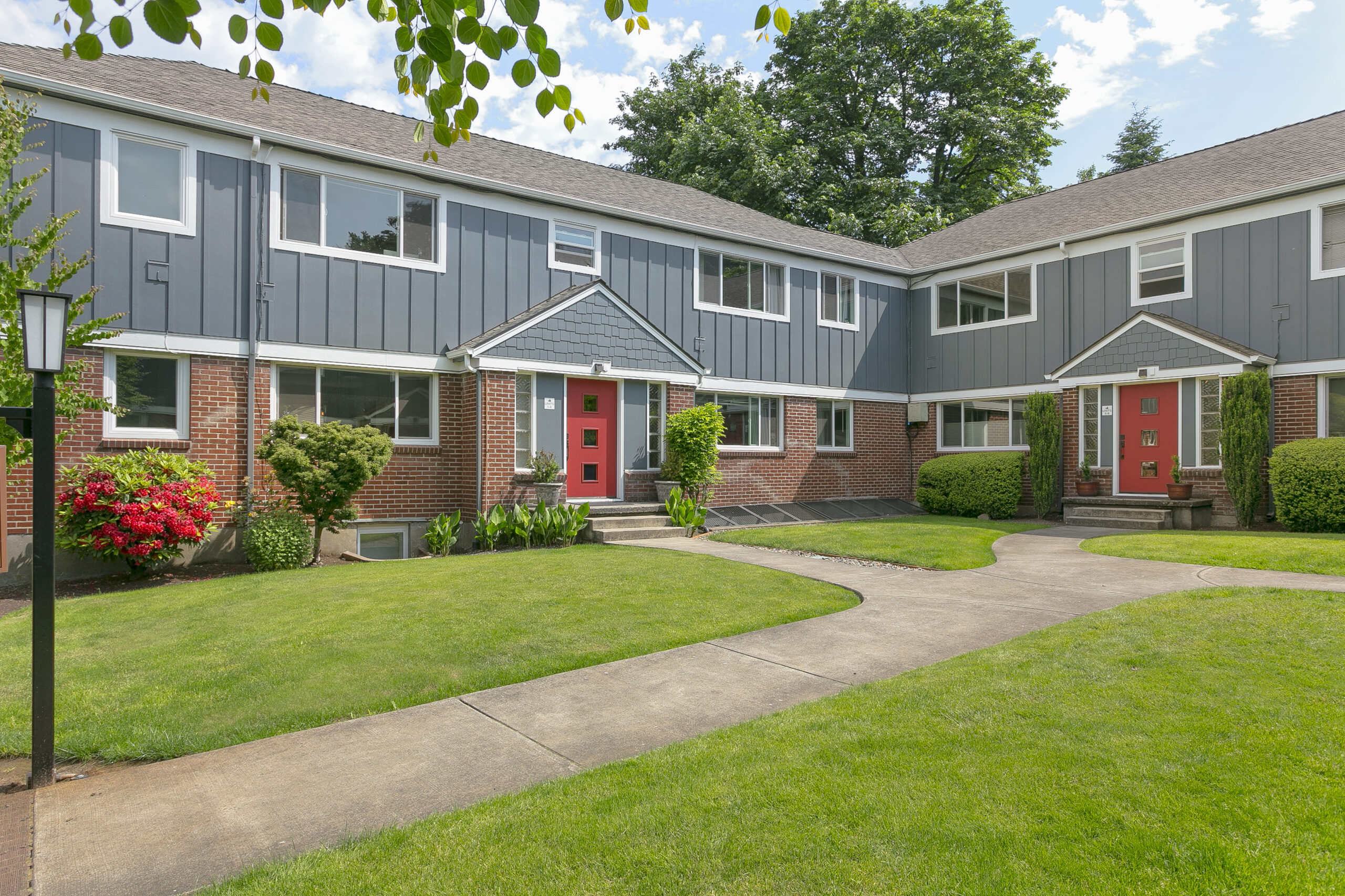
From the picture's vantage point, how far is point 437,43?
2951 mm

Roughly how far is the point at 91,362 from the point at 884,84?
30.1 m

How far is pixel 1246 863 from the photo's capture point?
2557 millimetres

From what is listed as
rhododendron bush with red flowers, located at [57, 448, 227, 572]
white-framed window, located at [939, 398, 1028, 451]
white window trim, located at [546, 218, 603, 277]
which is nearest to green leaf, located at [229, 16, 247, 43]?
rhododendron bush with red flowers, located at [57, 448, 227, 572]

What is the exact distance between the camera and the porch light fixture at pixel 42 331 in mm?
3951

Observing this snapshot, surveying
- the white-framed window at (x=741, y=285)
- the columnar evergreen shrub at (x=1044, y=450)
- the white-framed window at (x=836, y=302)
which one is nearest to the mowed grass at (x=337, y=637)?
the white-framed window at (x=741, y=285)

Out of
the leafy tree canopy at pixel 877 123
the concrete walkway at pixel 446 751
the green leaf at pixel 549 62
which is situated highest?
the leafy tree canopy at pixel 877 123

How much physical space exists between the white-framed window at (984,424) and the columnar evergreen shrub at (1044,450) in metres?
0.32

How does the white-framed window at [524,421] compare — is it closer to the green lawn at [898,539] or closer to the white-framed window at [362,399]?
the white-framed window at [362,399]

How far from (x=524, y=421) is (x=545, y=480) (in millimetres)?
1069

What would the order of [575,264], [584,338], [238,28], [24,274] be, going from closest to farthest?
[238,28]
[24,274]
[584,338]
[575,264]

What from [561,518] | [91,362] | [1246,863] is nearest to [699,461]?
[561,518]

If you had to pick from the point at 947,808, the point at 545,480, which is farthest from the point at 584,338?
the point at 947,808

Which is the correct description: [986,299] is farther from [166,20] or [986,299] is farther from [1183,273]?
[166,20]

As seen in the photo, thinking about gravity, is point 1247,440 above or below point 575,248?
below
